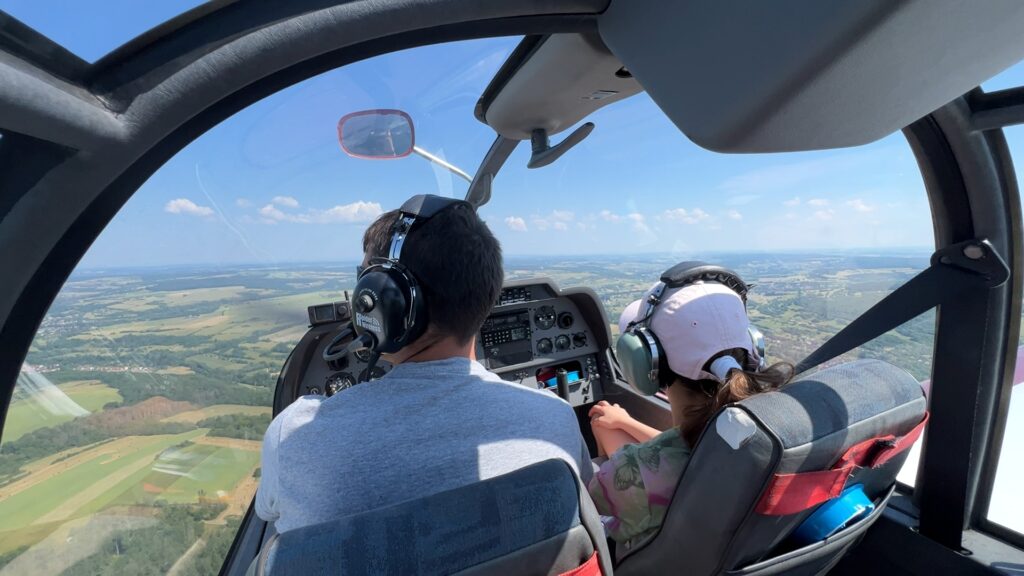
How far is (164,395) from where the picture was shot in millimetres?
1521

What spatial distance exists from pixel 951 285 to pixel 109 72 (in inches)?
80.8

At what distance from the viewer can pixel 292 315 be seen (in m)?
2.34

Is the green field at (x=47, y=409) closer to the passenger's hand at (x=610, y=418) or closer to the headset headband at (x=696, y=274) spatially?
the headset headband at (x=696, y=274)

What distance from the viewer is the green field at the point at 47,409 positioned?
739mm

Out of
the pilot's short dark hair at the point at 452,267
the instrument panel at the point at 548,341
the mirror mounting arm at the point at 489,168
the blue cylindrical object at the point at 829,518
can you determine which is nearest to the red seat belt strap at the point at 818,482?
the blue cylindrical object at the point at 829,518

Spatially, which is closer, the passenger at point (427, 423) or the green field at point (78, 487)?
the passenger at point (427, 423)

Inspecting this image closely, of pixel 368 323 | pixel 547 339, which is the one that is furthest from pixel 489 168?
pixel 368 323

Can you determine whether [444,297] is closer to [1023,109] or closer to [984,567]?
[1023,109]

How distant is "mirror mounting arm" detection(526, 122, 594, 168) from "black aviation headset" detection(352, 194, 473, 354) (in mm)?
598

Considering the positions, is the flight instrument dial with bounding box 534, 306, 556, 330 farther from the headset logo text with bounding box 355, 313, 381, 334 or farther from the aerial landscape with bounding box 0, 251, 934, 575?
the headset logo text with bounding box 355, 313, 381, 334

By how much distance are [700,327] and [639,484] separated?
472 millimetres

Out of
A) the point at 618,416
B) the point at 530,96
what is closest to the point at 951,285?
the point at 618,416

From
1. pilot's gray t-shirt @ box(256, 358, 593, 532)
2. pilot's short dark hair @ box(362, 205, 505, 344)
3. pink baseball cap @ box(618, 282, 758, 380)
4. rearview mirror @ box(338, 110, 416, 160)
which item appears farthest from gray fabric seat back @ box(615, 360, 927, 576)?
rearview mirror @ box(338, 110, 416, 160)

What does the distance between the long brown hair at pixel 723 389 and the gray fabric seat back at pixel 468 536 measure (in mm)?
595
